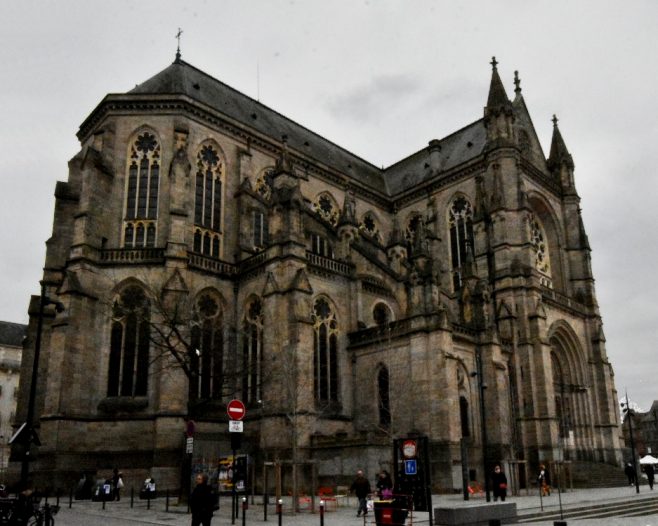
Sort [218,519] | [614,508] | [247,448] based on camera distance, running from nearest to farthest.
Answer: [218,519] < [614,508] < [247,448]

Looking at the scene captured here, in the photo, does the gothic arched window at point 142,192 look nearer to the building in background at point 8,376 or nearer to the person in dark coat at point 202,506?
the person in dark coat at point 202,506

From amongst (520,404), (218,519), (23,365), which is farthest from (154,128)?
(520,404)

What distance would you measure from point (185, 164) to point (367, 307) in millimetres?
12878

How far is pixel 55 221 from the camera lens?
109 ft

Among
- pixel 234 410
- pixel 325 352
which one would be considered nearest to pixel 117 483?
pixel 325 352

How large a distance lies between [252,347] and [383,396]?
23.8 feet

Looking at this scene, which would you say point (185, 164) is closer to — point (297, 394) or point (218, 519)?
point (297, 394)

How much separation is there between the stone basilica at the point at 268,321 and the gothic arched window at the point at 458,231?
640 millimetres

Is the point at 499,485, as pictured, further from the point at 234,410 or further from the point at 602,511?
the point at 234,410

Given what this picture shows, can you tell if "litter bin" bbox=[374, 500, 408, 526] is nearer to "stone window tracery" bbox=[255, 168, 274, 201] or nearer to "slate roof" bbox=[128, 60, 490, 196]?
"stone window tracery" bbox=[255, 168, 274, 201]

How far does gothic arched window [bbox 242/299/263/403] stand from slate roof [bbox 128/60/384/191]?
13.0 meters

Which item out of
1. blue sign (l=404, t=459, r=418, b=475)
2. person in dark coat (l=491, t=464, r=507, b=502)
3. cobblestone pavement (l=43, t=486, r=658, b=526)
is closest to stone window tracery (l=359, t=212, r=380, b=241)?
cobblestone pavement (l=43, t=486, r=658, b=526)

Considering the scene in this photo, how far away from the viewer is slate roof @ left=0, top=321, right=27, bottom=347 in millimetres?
72375

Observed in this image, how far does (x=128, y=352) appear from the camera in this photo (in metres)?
29.5
